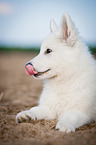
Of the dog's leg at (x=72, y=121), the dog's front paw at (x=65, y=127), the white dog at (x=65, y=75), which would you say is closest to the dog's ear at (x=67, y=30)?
the white dog at (x=65, y=75)

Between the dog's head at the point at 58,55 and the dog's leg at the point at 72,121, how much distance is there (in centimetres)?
72

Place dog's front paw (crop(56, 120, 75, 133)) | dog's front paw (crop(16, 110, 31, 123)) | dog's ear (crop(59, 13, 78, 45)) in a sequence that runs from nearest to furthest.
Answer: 1. dog's front paw (crop(56, 120, 75, 133))
2. dog's front paw (crop(16, 110, 31, 123))
3. dog's ear (crop(59, 13, 78, 45))

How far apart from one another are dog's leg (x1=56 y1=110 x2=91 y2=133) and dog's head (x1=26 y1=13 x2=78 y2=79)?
719mm

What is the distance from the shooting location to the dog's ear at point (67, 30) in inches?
111

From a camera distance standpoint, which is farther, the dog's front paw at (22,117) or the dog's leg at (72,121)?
the dog's front paw at (22,117)

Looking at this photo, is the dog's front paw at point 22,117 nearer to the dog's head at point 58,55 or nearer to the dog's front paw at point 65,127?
the dog's front paw at point 65,127

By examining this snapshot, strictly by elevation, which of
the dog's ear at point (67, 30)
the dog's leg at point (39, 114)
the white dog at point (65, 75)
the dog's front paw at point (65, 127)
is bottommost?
the dog's leg at point (39, 114)

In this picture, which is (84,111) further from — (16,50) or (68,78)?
(16,50)

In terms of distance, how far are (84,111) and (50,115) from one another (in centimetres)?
63

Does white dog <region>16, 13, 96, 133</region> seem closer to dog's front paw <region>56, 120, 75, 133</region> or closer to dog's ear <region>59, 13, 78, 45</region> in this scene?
dog's ear <region>59, 13, 78, 45</region>

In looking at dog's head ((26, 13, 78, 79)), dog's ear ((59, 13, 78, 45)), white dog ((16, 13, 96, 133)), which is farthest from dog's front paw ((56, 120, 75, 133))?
dog's ear ((59, 13, 78, 45))

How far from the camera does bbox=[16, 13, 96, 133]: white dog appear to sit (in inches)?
108

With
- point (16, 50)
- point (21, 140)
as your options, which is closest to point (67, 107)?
point (21, 140)

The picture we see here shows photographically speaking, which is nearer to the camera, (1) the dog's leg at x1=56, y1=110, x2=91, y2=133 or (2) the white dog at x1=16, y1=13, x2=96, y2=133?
(1) the dog's leg at x1=56, y1=110, x2=91, y2=133
